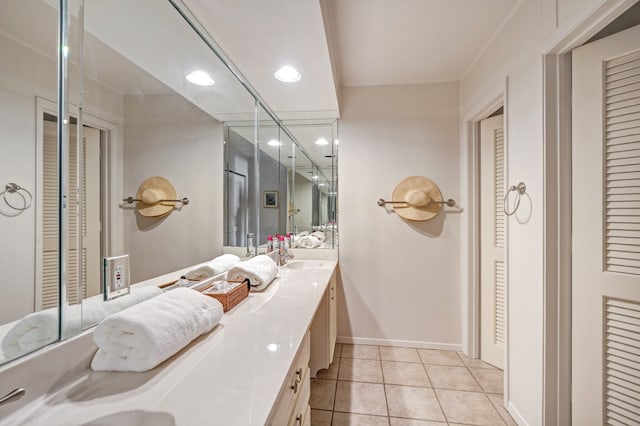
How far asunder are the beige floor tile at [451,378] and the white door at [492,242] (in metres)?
0.33

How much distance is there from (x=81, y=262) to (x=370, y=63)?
2.30 m

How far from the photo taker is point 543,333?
1.36 m

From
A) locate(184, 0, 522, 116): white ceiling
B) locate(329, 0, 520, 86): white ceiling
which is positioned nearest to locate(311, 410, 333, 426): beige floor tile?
locate(184, 0, 522, 116): white ceiling

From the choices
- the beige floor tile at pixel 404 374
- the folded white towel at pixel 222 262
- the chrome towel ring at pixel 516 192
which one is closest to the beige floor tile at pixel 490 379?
the beige floor tile at pixel 404 374

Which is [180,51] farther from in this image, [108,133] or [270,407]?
[270,407]

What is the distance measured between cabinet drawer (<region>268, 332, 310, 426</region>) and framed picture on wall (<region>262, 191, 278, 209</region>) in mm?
1477

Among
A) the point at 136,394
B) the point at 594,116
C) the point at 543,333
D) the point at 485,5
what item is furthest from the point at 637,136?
Result: the point at 136,394

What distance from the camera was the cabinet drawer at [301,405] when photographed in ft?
3.23

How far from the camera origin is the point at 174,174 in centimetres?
123

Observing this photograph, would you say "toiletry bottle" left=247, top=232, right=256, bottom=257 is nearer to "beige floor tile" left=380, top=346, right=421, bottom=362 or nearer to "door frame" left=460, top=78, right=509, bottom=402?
"beige floor tile" left=380, top=346, right=421, bottom=362

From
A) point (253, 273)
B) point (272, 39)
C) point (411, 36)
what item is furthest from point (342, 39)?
point (253, 273)

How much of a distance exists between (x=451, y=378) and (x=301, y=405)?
156 cm

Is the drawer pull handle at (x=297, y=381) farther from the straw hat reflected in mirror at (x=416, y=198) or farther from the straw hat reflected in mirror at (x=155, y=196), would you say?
the straw hat reflected in mirror at (x=416, y=198)

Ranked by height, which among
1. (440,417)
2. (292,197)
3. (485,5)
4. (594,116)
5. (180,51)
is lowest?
(440,417)
